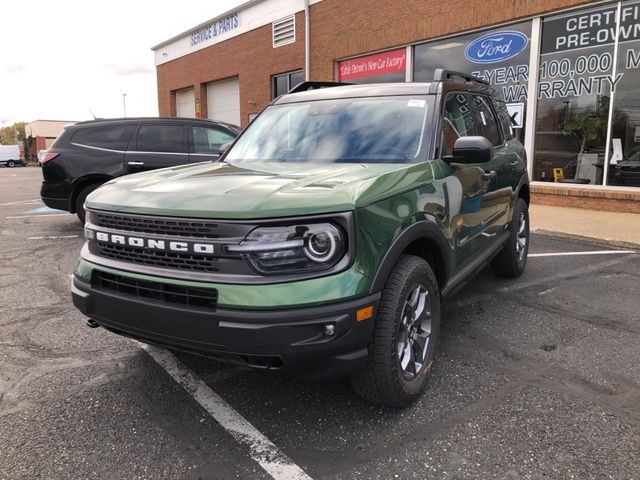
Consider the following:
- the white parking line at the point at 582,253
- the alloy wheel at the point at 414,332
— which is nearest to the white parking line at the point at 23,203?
the white parking line at the point at 582,253

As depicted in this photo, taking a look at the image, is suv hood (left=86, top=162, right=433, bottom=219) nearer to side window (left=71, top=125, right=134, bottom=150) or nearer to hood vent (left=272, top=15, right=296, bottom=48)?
side window (left=71, top=125, right=134, bottom=150)

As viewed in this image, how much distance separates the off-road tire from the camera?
520cm

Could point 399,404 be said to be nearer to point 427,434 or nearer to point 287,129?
point 427,434

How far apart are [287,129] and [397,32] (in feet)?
34.7

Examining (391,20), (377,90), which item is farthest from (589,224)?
(391,20)

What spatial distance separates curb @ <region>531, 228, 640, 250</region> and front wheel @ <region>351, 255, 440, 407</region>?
17.9ft

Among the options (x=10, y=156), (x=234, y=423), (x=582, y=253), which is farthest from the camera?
(x=10, y=156)

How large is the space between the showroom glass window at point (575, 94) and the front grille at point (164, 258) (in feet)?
33.0

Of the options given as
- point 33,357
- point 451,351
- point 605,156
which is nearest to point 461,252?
point 451,351

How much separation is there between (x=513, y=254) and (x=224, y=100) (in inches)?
731

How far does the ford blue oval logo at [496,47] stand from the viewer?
11164 mm

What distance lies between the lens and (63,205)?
26.4 feet

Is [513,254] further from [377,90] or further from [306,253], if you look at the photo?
[306,253]

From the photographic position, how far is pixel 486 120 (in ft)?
15.6
